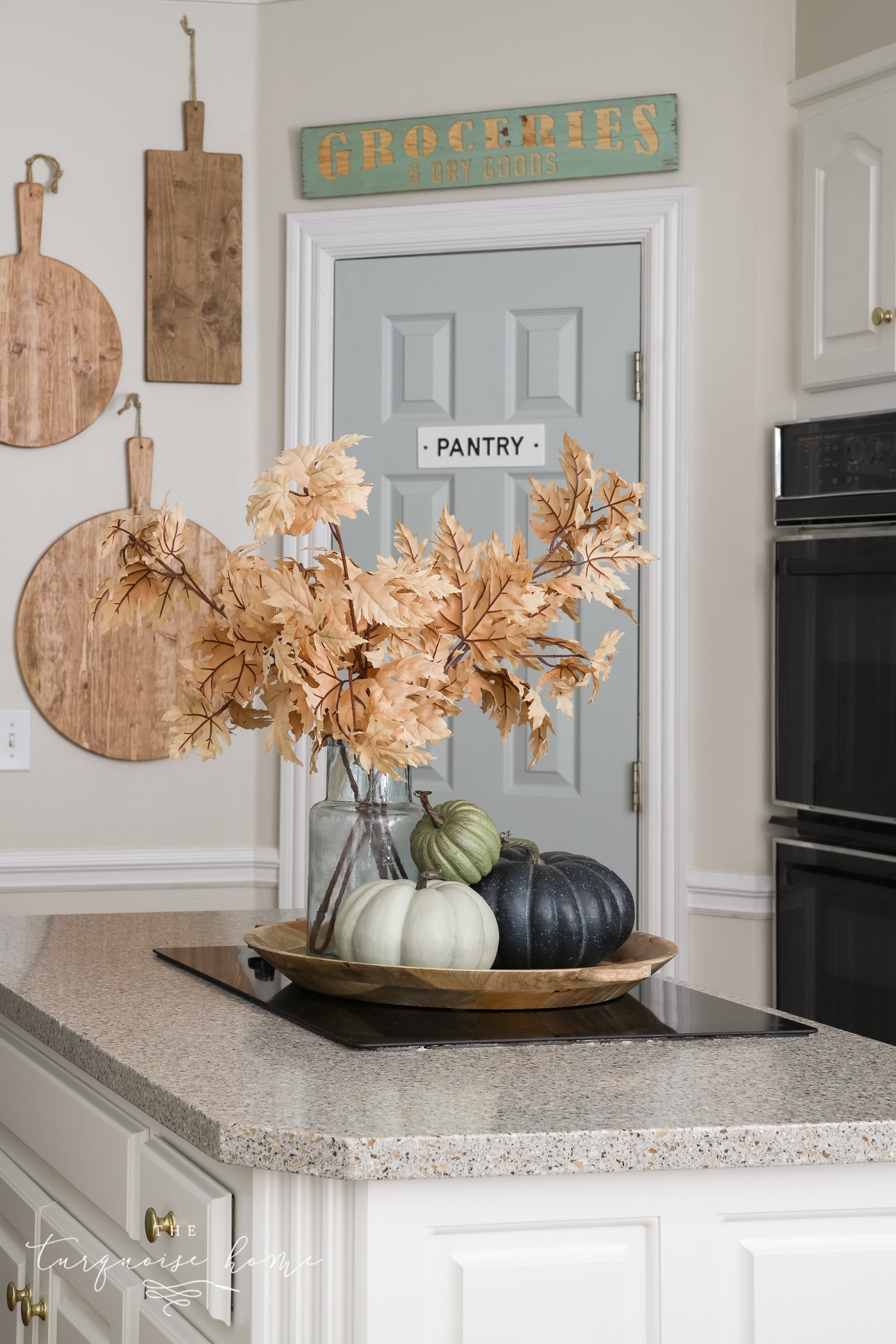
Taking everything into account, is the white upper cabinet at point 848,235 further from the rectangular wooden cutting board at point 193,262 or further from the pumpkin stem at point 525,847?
the pumpkin stem at point 525,847

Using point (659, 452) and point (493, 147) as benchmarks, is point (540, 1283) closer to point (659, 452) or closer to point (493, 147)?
point (659, 452)

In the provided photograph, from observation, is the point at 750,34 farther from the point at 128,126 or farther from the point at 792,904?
the point at 792,904

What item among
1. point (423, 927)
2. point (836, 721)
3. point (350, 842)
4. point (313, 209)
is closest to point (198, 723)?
point (350, 842)

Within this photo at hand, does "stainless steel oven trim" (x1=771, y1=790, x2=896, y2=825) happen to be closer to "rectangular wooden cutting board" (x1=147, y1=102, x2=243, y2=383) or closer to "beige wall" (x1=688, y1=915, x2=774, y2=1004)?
"beige wall" (x1=688, y1=915, x2=774, y2=1004)

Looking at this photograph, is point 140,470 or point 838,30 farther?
point 140,470

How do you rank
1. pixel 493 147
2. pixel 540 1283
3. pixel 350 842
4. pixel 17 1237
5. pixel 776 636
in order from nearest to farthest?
pixel 540 1283
pixel 350 842
pixel 17 1237
pixel 776 636
pixel 493 147

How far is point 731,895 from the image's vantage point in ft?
8.83

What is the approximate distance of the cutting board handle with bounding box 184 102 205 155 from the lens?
9.45 ft

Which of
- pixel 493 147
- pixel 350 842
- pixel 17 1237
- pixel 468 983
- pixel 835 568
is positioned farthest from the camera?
pixel 493 147

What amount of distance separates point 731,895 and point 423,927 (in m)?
1.55

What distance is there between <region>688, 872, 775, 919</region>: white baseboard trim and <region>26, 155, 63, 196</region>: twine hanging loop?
6.43ft

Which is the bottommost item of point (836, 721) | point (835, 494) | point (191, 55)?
point (836, 721)

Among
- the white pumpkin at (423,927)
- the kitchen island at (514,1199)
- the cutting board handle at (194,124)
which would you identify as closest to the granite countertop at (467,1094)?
the kitchen island at (514,1199)

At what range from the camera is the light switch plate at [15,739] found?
9.21ft
